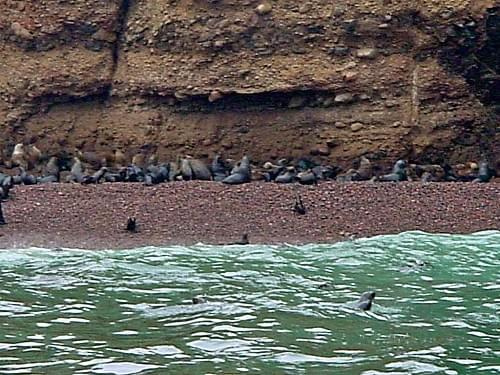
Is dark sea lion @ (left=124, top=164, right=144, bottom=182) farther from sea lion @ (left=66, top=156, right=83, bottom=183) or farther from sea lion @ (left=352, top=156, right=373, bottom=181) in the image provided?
sea lion @ (left=352, top=156, right=373, bottom=181)

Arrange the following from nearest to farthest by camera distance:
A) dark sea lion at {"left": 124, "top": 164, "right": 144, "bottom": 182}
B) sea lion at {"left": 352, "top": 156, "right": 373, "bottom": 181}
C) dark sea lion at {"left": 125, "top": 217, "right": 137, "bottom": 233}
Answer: dark sea lion at {"left": 125, "top": 217, "right": 137, "bottom": 233} → dark sea lion at {"left": 124, "top": 164, "right": 144, "bottom": 182} → sea lion at {"left": 352, "top": 156, "right": 373, "bottom": 181}

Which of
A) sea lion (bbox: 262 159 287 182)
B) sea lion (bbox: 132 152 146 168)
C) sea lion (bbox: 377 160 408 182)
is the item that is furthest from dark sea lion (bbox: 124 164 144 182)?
sea lion (bbox: 377 160 408 182)

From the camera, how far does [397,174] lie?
789 inches

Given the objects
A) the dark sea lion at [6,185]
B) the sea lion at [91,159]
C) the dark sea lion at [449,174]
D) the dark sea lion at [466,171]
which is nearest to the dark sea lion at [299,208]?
the dark sea lion at [6,185]

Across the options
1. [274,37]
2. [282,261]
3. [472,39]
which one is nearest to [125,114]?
[274,37]

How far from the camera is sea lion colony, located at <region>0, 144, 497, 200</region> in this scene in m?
19.8

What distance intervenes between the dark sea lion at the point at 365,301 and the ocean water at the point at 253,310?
0.07 meters

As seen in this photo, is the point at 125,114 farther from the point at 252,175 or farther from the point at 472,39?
the point at 472,39

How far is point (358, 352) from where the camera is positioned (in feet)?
25.7

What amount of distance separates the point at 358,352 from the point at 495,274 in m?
4.62

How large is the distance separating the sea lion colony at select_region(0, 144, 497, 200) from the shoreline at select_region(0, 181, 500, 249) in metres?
1.12

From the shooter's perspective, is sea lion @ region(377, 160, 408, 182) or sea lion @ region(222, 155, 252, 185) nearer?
sea lion @ region(222, 155, 252, 185)

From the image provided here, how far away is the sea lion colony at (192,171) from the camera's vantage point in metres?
19.8

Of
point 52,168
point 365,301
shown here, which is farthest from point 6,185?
point 365,301
